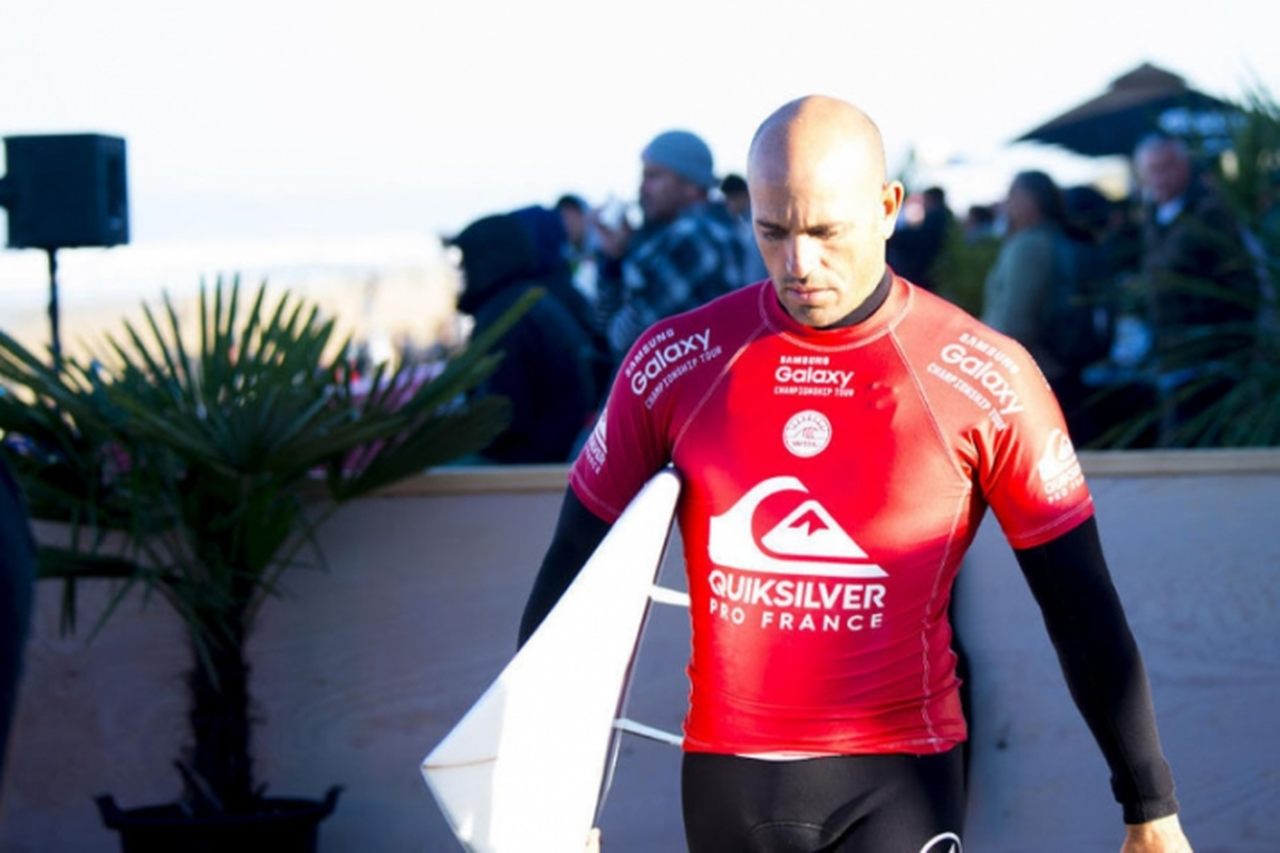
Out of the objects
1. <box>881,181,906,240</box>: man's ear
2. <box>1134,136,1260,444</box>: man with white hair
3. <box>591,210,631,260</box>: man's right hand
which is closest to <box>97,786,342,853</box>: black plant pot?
<box>881,181,906,240</box>: man's ear

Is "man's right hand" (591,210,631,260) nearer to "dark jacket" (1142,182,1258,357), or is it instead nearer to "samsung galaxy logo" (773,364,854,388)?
"dark jacket" (1142,182,1258,357)

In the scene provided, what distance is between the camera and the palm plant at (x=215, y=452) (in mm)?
4711

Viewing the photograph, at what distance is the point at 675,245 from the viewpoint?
5934mm

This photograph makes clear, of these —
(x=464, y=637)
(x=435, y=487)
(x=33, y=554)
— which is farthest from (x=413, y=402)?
(x=33, y=554)

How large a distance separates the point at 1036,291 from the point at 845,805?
5143 mm

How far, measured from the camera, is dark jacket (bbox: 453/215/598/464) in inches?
240

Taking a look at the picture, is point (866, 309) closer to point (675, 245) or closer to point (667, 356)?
point (667, 356)

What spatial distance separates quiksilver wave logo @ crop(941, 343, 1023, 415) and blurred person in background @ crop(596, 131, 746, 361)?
295cm

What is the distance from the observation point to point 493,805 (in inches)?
110

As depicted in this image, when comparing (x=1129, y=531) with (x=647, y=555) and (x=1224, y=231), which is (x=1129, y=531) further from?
(x=647, y=555)

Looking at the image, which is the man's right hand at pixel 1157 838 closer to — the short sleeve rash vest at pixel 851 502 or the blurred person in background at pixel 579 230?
the short sleeve rash vest at pixel 851 502

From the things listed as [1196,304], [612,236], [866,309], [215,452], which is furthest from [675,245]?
[612,236]

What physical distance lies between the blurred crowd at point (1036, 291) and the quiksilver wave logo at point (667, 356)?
110 inches

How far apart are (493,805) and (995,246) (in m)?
10.5
